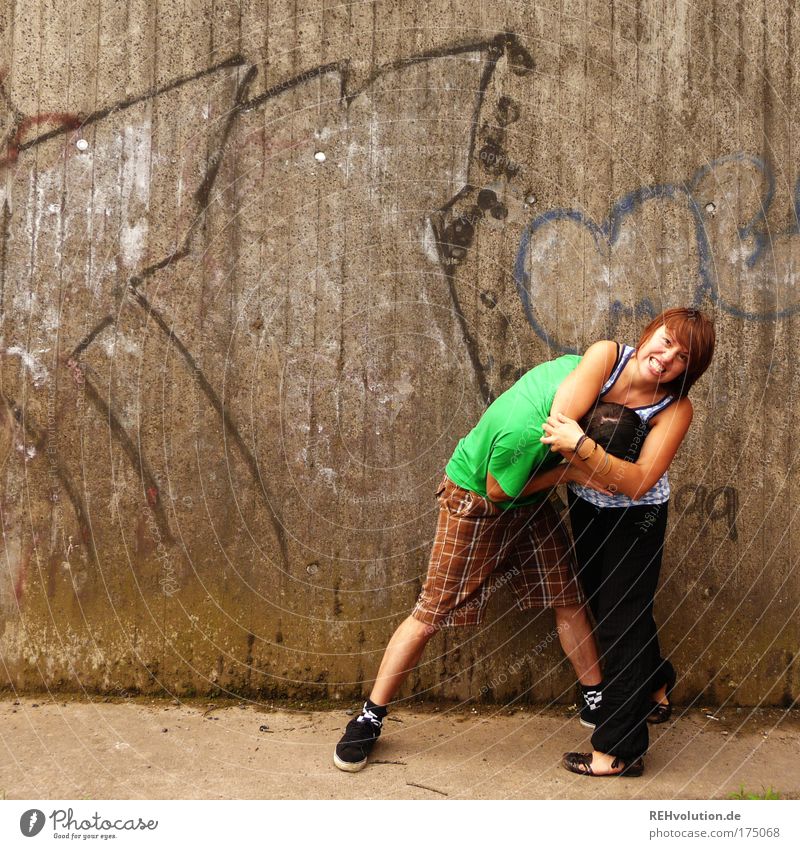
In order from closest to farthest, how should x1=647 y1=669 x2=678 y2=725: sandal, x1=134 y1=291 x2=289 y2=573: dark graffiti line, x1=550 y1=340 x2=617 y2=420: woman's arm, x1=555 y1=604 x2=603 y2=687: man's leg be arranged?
x1=550 y1=340 x2=617 y2=420: woman's arm
x1=555 y1=604 x2=603 y2=687: man's leg
x1=647 y1=669 x2=678 y2=725: sandal
x1=134 y1=291 x2=289 y2=573: dark graffiti line

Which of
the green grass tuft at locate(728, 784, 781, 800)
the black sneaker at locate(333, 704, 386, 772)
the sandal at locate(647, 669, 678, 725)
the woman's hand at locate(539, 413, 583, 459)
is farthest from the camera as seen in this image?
the sandal at locate(647, 669, 678, 725)

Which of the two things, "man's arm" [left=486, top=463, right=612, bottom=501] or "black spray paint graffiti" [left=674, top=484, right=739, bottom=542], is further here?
"black spray paint graffiti" [left=674, top=484, right=739, bottom=542]

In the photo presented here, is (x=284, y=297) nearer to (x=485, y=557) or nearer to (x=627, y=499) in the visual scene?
(x=485, y=557)

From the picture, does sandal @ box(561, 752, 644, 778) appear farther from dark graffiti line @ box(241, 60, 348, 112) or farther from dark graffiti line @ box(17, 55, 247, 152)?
dark graffiti line @ box(17, 55, 247, 152)

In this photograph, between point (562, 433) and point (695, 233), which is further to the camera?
point (695, 233)

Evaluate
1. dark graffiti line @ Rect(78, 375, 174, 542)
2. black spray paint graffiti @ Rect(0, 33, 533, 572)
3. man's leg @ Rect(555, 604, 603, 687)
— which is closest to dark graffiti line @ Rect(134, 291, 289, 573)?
black spray paint graffiti @ Rect(0, 33, 533, 572)

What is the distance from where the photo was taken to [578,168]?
3.37m

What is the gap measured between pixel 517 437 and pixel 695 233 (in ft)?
5.09

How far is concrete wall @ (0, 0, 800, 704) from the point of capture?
132 inches

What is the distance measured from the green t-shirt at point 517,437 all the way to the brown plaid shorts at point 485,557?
101 mm

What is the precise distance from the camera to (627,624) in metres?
2.78

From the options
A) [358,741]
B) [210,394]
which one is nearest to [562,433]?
[358,741]

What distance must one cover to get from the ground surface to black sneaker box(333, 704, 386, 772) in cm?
4

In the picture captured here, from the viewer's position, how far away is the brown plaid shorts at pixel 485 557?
9.39 feet
